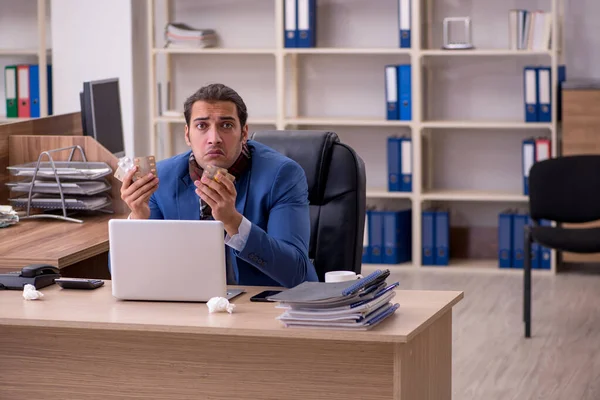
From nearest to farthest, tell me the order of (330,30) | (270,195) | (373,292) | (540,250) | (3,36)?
(373,292) → (270,195) → (540,250) → (330,30) → (3,36)

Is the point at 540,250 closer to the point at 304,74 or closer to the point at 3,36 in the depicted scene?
the point at 304,74

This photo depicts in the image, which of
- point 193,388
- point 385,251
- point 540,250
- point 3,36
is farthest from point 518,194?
point 193,388

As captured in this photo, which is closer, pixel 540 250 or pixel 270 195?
pixel 270 195

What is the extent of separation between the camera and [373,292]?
240 cm

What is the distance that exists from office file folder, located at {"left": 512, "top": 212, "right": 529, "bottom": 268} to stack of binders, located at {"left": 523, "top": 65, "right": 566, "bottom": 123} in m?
0.58

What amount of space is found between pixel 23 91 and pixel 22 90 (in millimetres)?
11

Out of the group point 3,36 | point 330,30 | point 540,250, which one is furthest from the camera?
point 3,36

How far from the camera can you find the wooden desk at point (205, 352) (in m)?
2.39

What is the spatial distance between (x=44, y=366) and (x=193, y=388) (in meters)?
0.40

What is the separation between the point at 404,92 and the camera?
21.2 feet

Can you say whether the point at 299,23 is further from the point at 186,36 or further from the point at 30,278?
the point at 30,278

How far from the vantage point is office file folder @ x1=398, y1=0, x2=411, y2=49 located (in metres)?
6.33

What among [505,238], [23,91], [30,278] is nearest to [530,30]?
[505,238]

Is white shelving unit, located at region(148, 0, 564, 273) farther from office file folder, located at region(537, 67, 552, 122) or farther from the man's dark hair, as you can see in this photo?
the man's dark hair
